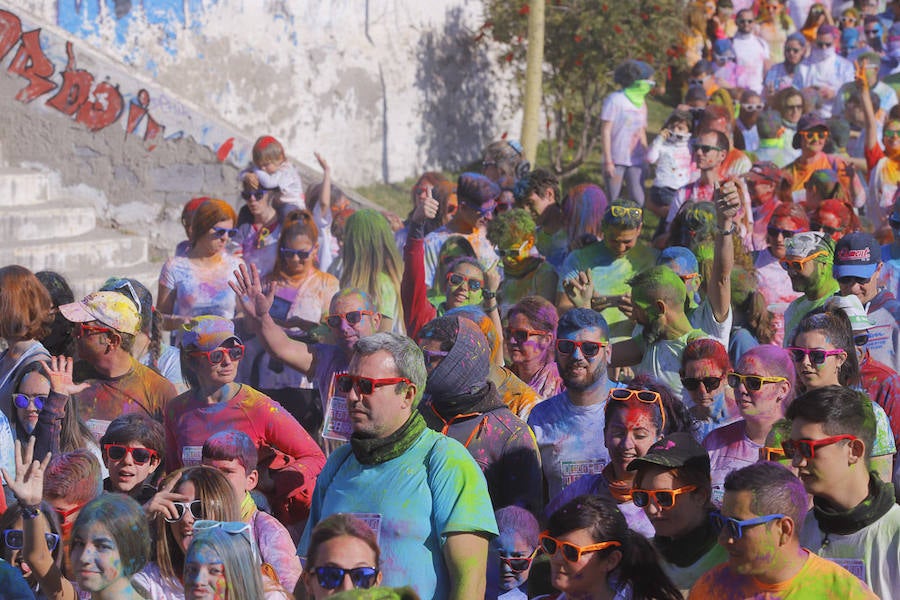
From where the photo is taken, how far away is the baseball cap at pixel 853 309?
639 centimetres

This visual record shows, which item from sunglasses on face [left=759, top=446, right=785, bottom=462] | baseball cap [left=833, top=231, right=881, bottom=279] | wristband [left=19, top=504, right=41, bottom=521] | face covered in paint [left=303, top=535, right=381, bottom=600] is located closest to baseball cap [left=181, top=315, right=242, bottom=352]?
wristband [left=19, top=504, right=41, bottom=521]

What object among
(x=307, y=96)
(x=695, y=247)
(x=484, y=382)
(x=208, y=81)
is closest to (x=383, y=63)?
(x=307, y=96)

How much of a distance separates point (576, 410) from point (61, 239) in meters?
6.63

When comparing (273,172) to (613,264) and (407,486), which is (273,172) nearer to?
(613,264)

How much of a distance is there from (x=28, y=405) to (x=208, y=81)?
7.79 m

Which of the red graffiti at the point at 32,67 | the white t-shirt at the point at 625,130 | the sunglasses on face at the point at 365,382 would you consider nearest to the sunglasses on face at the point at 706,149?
the white t-shirt at the point at 625,130

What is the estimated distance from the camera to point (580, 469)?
559 cm

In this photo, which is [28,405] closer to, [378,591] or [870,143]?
[378,591]

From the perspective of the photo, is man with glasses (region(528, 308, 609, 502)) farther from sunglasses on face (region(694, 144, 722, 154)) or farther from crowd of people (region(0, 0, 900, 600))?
sunglasses on face (region(694, 144, 722, 154))

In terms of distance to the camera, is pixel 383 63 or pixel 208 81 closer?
pixel 208 81

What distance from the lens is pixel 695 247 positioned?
25.9 feet

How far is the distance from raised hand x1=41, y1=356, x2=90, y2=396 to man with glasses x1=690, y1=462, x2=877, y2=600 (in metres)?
3.00

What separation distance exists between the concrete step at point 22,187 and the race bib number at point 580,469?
23.2 feet

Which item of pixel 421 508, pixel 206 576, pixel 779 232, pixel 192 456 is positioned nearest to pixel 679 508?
pixel 421 508
